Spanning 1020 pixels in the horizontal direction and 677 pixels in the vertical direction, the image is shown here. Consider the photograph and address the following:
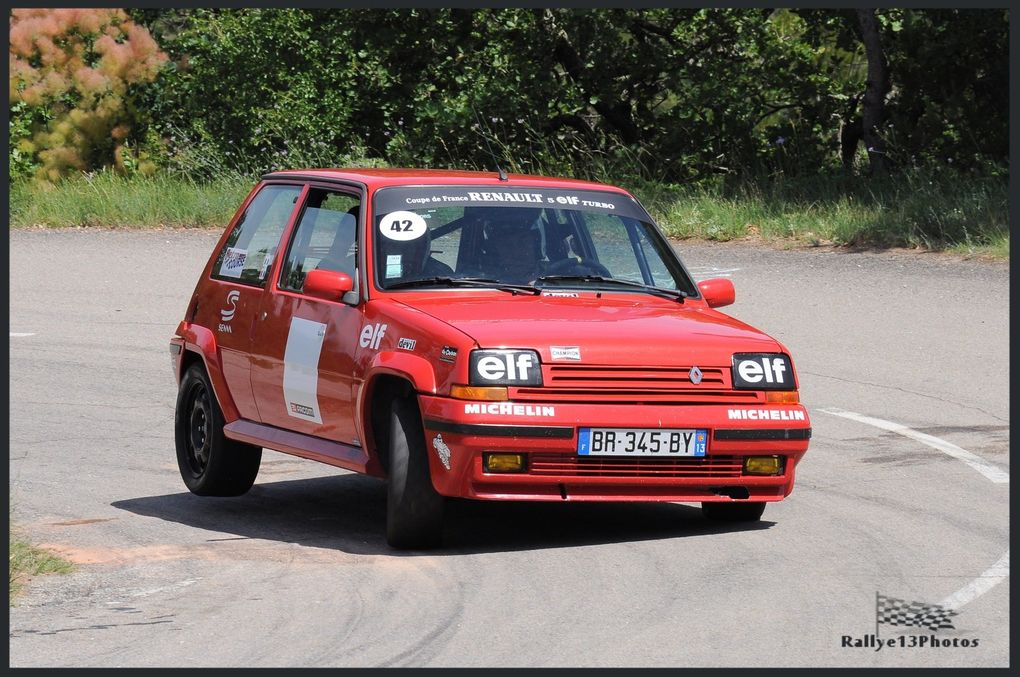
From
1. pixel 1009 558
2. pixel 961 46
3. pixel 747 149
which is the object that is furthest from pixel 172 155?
pixel 1009 558

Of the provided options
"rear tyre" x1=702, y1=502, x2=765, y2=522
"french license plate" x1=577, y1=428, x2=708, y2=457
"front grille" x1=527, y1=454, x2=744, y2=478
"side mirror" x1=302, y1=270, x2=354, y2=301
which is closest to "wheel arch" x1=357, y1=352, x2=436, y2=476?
"side mirror" x1=302, y1=270, x2=354, y2=301

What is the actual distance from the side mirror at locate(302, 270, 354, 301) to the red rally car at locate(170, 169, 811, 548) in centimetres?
1

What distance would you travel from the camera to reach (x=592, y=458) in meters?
7.70

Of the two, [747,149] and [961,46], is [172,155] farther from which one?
[961,46]

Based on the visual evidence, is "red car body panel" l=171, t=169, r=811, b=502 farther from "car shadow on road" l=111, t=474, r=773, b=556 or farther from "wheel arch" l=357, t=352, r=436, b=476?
"car shadow on road" l=111, t=474, r=773, b=556

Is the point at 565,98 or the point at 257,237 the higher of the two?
the point at 565,98

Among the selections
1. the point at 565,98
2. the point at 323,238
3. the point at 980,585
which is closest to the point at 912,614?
the point at 980,585

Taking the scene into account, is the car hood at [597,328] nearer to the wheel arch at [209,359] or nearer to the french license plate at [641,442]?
the french license plate at [641,442]

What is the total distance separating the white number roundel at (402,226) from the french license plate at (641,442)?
5.35 ft

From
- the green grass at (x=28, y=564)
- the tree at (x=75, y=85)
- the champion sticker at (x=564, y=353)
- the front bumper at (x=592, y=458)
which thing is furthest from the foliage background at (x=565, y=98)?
the green grass at (x=28, y=564)

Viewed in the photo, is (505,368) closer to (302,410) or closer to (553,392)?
(553,392)

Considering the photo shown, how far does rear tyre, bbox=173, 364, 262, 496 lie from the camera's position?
9492 mm

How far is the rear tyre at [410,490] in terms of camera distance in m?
7.72

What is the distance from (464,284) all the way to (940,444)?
12.4 feet
